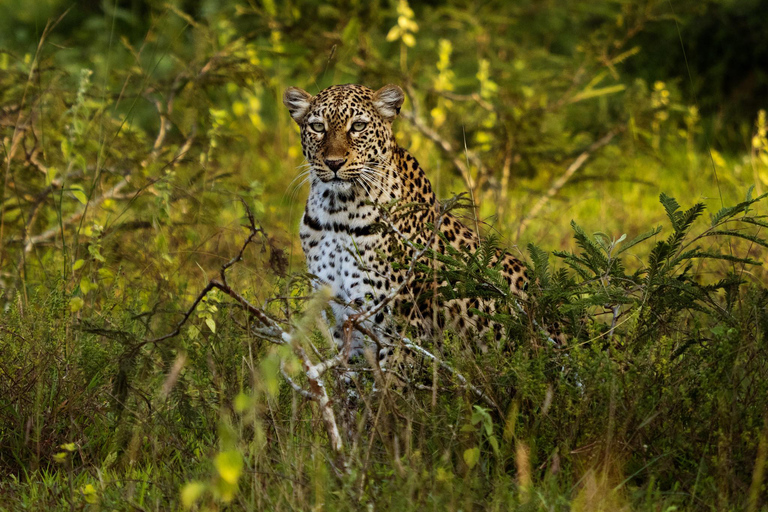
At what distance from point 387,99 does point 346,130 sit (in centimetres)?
33

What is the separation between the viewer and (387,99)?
5035 millimetres

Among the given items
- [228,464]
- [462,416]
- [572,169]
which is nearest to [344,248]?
[462,416]

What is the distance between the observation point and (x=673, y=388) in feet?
11.3

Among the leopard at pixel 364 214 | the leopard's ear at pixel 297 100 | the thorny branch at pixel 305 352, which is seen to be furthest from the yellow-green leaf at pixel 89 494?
→ the leopard's ear at pixel 297 100

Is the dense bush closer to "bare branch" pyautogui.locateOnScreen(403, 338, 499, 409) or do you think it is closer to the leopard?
"bare branch" pyautogui.locateOnScreen(403, 338, 499, 409)

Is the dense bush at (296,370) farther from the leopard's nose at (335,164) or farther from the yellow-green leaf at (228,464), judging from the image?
the leopard's nose at (335,164)

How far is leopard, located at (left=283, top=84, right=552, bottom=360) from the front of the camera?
4.58 meters

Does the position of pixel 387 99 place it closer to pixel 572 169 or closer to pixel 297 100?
pixel 297 100

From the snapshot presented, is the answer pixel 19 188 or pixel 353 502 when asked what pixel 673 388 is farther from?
pixel 19 188

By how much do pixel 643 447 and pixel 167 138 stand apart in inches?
190

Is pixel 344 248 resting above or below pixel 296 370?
above

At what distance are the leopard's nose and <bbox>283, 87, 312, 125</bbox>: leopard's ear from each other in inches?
19.0

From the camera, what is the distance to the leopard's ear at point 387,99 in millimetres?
5016

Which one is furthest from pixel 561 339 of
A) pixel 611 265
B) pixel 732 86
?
pixel 732 86
